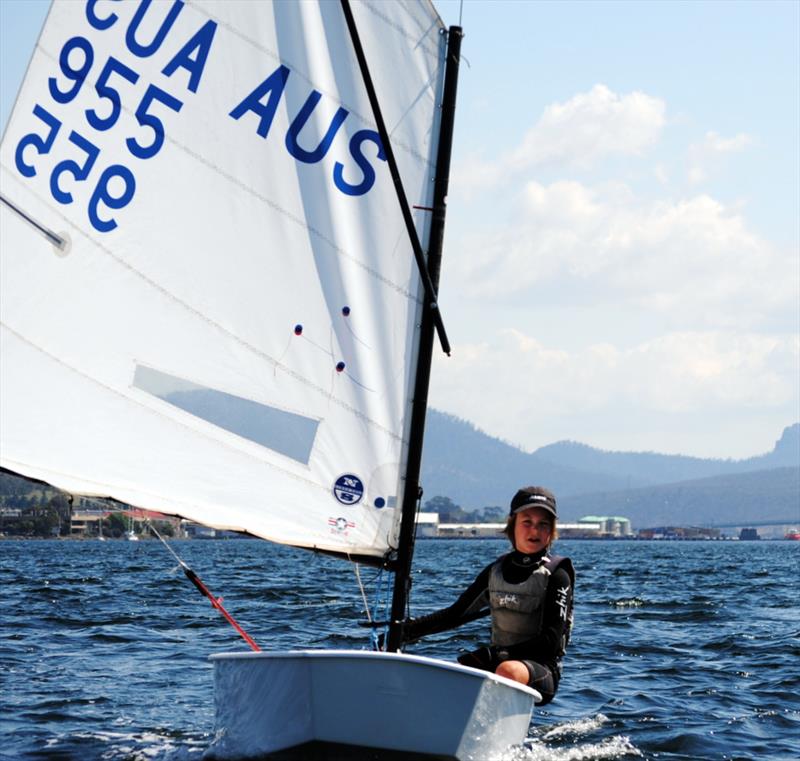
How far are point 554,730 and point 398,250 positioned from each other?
5.13 metres

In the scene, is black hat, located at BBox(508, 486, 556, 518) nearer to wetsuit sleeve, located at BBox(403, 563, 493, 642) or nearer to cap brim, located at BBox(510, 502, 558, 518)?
cap brim, located at BBox(510, 502, 558, 518)

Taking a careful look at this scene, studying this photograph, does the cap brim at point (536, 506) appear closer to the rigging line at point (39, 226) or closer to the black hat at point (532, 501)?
the black hat at point (532, 501)

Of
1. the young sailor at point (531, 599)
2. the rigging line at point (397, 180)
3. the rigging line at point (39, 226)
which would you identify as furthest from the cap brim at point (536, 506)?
the rigging line at point (39, 226)

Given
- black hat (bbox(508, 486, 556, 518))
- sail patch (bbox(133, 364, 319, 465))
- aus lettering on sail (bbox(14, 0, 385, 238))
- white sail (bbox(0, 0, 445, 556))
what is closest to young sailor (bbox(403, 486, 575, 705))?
black hat (bbox(508, 486, 556, 518))

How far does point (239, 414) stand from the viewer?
31.6 ft

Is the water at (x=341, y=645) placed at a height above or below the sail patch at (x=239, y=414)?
below

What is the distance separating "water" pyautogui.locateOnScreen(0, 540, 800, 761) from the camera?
37.7 feet

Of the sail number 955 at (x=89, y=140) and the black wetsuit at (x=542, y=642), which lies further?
the sail number 955 at (x=89, y=140)

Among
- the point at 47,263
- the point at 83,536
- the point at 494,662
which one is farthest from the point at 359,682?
the point at 83,536

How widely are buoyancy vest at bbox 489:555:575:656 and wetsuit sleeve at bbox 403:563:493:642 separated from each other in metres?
0.21

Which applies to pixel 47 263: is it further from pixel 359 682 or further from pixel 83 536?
pixel 83 536

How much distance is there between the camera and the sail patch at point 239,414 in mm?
9586

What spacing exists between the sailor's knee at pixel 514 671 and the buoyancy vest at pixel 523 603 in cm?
41

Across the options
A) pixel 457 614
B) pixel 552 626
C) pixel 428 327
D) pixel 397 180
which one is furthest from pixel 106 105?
pixel 552 626
